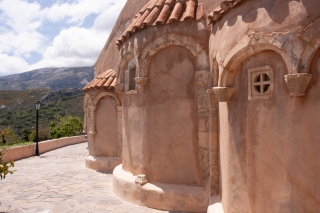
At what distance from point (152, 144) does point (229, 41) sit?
2942 millimetres

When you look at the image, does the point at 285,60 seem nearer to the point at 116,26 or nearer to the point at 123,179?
the point at 123,179

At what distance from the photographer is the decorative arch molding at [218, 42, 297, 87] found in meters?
3.54

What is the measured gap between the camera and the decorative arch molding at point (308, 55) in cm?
327

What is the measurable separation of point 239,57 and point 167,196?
323cm

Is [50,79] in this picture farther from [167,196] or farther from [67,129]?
[167,196]

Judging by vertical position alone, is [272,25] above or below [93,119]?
above

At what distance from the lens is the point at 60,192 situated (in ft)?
24.9

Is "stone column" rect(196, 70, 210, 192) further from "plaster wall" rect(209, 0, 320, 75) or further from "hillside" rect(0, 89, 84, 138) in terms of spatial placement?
"hillside" rect(0, 89, 84, 138)

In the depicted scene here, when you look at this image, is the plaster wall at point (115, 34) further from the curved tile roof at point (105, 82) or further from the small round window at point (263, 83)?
the small round window at point (263, 83)

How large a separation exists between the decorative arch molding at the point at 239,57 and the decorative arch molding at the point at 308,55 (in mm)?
98

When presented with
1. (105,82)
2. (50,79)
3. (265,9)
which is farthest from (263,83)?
(50,79)

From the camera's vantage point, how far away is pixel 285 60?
11.6 feet

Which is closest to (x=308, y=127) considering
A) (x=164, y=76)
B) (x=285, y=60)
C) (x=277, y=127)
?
(x=277, y=127)

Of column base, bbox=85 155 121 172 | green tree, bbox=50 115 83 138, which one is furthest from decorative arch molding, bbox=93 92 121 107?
green tree, bbox=50 115 83 138
